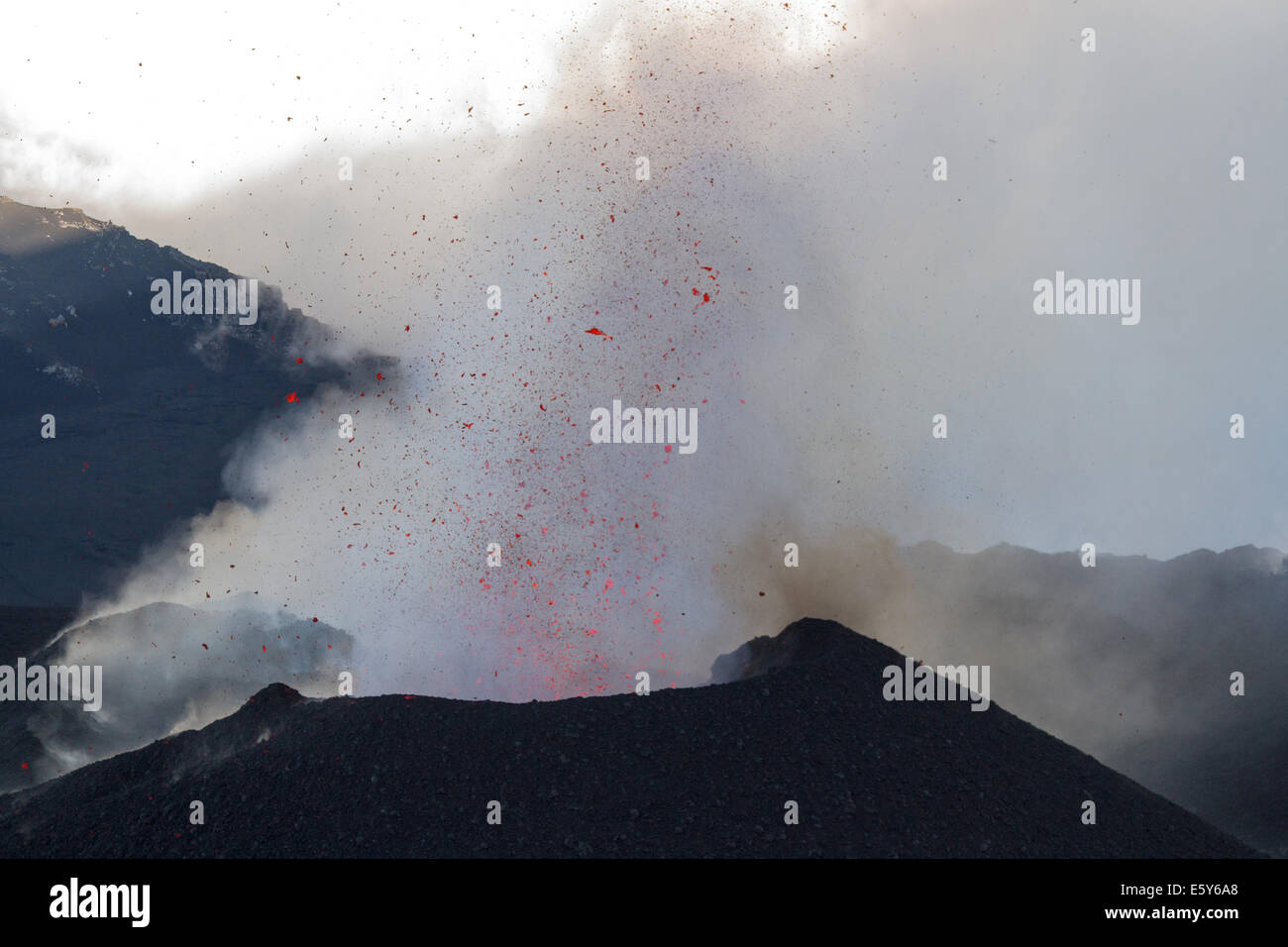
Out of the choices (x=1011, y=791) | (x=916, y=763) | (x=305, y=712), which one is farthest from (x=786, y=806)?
(x=305, y=712)

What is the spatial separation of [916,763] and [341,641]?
22.1 metres

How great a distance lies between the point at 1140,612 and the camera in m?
43.6

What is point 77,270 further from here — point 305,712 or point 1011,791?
point 1011,791

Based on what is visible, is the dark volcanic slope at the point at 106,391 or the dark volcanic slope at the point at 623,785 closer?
the dark volcanic slope at the point at 623,785

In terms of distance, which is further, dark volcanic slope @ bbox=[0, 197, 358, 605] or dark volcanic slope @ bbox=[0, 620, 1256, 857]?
dark volcanic slope @ bbox=[0, 197, 358, 605]

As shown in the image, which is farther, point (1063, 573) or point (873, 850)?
point (1063, 573)

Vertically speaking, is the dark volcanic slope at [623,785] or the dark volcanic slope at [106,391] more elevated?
the dark volcanic slope at [106,391]

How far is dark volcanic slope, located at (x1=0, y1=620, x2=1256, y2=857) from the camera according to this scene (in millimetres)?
17516

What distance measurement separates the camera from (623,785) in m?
18.5

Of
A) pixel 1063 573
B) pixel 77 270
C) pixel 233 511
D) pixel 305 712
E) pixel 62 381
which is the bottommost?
pixel 305 712

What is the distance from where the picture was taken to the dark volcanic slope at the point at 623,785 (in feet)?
57.5

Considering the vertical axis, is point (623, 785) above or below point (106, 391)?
below

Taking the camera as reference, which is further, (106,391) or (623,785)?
(106,391)

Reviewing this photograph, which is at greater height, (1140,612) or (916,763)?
(1140,612)
